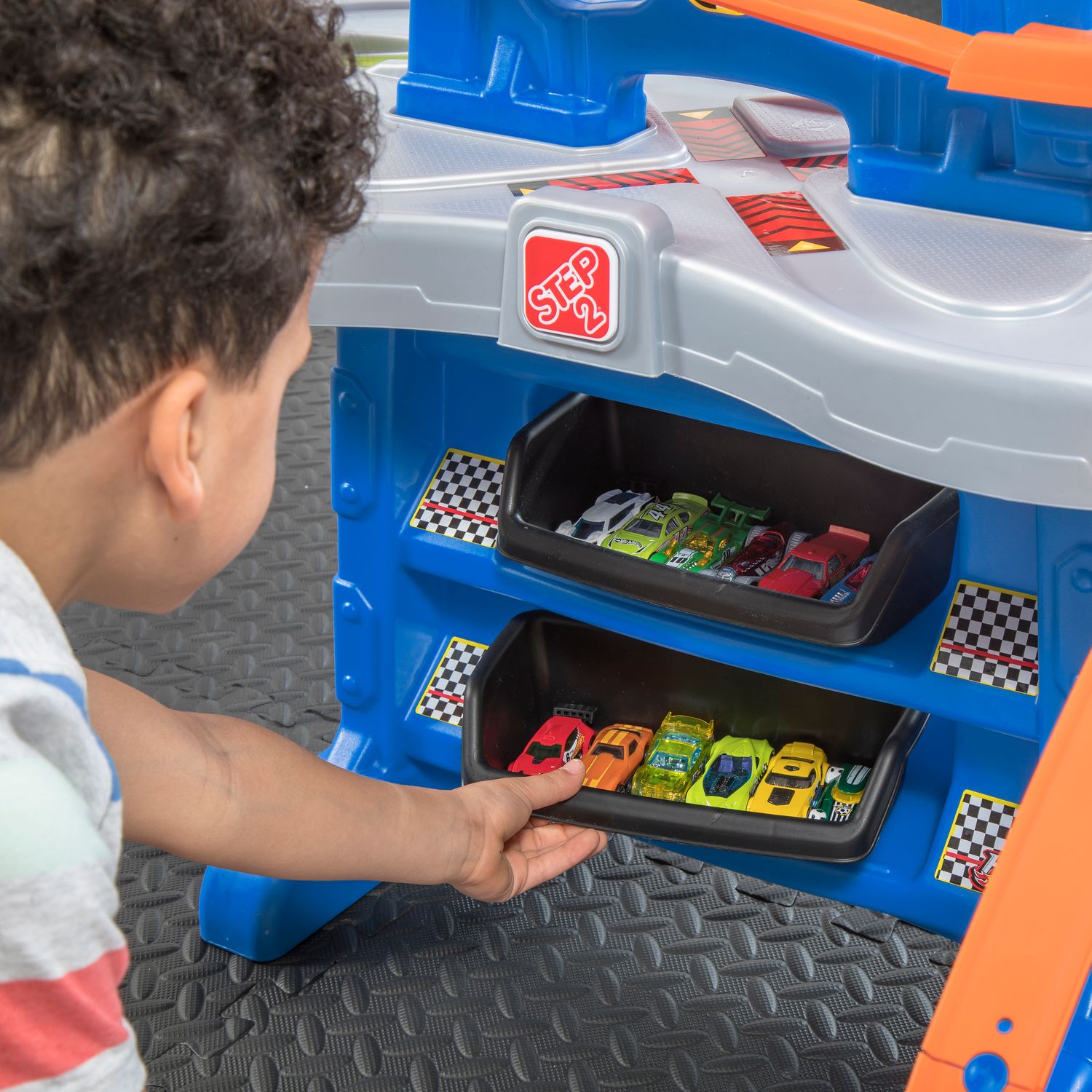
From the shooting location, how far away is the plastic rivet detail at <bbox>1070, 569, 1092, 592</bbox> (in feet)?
2.46

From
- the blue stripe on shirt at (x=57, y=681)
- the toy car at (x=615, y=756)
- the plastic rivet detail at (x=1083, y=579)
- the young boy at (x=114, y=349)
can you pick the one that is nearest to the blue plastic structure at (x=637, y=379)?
the plastic rivet detail at (x=1083, y=579)

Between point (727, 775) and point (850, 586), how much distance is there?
0.19m

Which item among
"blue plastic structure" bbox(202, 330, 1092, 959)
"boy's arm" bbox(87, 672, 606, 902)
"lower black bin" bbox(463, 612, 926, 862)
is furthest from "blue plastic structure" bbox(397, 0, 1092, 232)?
"boy's arm" bbox(87, 672, 606, 902)

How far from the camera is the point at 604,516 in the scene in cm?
103

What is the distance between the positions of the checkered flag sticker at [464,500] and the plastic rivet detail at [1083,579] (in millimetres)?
432

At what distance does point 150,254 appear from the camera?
0.46m

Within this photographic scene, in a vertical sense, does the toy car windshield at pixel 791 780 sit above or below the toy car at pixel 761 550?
below

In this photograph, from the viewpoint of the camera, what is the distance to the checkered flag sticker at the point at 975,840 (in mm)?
907

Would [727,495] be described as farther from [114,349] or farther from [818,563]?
[114,349]

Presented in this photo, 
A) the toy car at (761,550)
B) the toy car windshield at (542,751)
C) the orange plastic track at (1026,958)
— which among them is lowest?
the toy car windshield at (542,751)

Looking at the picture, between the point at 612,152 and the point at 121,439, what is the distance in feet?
1.88

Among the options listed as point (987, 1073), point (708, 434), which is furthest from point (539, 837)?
point (987, 1073)

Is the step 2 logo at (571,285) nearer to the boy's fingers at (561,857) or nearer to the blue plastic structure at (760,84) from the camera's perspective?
the blue plastic structure at (760,84)

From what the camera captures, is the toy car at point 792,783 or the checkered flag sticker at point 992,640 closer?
the checkered flag sticker at point 992,640
